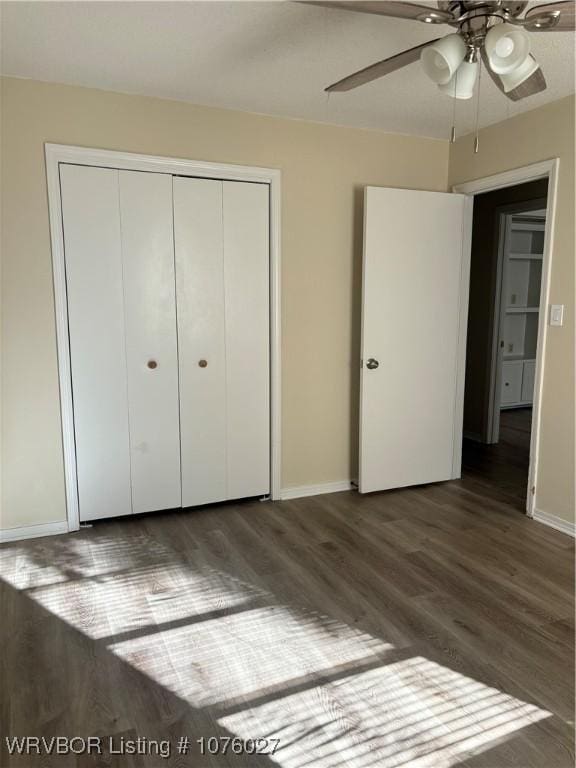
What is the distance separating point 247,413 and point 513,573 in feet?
5.84

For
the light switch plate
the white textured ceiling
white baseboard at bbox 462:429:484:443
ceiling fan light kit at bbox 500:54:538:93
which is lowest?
white baseboard at bbox 462:429:484:443

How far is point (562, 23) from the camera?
5.50ft

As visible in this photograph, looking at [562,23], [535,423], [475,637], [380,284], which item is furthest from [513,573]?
[562,23]

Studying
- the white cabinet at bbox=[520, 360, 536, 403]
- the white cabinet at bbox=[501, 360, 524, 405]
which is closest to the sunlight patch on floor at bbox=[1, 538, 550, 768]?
the white cabinet at bbox=[501, 360, 524, 405]

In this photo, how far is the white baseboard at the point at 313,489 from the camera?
3652mm

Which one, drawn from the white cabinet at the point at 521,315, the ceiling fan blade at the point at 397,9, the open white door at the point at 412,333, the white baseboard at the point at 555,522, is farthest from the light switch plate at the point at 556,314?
the white cabinet at the point at 521,315

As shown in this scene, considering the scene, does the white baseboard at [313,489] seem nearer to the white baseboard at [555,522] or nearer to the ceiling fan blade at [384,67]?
the white baseboard at [555,522]

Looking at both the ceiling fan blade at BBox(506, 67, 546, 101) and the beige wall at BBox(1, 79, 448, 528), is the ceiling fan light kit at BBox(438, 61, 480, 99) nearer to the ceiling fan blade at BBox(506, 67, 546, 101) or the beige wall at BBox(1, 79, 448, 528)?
the ceiling fan blade at BBox(506, 67, 546, 101)

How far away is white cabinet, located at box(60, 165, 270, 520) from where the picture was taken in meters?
3.00

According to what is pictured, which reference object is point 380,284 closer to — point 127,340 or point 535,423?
point 535,423

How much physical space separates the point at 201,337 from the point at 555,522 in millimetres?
2395

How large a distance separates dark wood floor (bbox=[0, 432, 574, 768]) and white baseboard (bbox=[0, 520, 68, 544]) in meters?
0.07

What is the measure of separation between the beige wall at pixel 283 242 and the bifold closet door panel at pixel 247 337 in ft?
0.48

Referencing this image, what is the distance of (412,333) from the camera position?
145 inches
